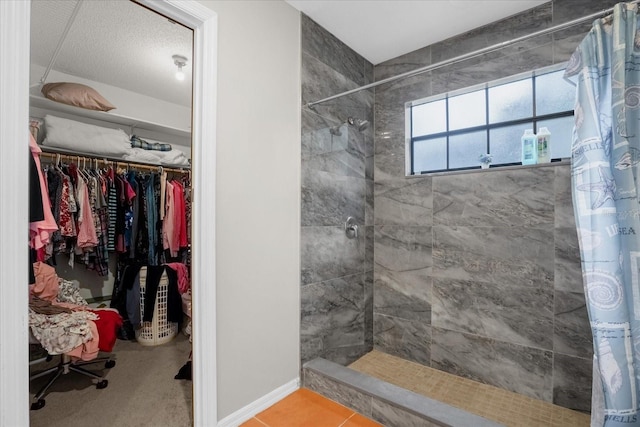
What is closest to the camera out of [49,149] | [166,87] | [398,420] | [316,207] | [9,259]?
[9,259]

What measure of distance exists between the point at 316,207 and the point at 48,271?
2.10 metres

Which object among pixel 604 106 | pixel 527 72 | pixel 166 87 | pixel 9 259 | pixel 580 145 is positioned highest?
pixel 166 87

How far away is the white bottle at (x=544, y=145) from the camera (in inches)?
73.4

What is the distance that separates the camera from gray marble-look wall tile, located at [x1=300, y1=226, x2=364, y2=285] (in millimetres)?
1986

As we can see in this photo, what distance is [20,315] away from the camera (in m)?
0.98

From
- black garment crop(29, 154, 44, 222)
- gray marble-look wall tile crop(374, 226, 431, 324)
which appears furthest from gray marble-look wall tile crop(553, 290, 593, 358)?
black garment crop(29, 154, 44, 222)

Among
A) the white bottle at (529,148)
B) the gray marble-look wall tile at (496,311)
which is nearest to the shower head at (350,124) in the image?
the white bottle at (529,148)

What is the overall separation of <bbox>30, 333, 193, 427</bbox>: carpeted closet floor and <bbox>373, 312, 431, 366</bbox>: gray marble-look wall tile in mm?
1517

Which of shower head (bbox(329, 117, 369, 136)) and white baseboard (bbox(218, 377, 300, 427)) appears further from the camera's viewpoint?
shower head (bbox(329, 117, 369, 136))

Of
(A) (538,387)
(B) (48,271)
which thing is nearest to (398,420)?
(A) (538,387)

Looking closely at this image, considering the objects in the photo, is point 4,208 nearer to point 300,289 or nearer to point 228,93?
point 228,93

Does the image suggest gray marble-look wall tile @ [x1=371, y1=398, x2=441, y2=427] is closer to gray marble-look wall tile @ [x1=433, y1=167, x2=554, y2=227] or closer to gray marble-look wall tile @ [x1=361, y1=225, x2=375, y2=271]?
gray marble-look wall tile @ [x1=361, y1=225, x2=375, y2=271]

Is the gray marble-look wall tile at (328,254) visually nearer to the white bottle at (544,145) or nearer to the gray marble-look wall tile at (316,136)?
the gray marble-look wall tile at (316,136)

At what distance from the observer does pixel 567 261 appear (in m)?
1.76
